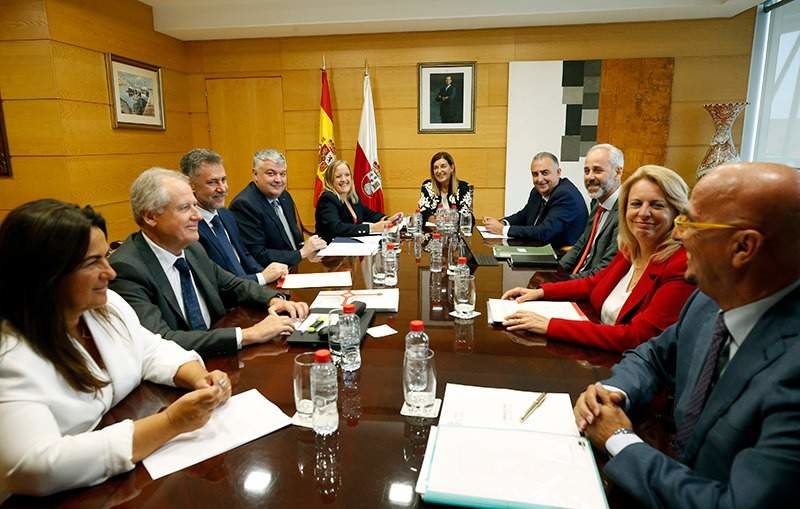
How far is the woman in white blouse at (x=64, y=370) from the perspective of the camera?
94 centimetres

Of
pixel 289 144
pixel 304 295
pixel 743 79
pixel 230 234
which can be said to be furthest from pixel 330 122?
pixel 743 79

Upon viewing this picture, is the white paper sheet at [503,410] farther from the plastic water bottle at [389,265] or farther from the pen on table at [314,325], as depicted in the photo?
the plastic water bottle at [389,265]

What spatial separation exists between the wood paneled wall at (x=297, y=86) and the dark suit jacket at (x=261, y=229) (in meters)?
1.73

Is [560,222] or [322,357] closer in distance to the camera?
[322,357]

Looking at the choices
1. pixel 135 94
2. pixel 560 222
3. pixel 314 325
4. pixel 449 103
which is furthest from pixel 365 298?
pixel 135 94

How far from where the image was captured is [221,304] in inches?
83.4

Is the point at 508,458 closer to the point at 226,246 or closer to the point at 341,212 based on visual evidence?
the point at 226,246

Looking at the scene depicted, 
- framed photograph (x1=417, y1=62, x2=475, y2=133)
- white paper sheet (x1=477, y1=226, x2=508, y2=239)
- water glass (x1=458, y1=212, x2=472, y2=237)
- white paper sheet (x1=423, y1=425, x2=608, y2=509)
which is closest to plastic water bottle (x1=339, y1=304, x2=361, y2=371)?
white paper sheet (x1=423, y1=425, x2=608, y2=509)

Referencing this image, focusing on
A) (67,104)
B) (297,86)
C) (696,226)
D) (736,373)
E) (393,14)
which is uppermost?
(393,14)

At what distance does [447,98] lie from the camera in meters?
5.34

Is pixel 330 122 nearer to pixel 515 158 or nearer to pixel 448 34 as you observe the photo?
pixel 448 34

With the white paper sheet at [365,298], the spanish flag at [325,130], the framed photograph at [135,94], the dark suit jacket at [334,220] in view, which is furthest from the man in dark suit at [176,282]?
the spanish flag at [325,130]

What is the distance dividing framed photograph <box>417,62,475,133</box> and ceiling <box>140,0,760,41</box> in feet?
1.32

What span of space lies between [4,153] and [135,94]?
4.14 ft
